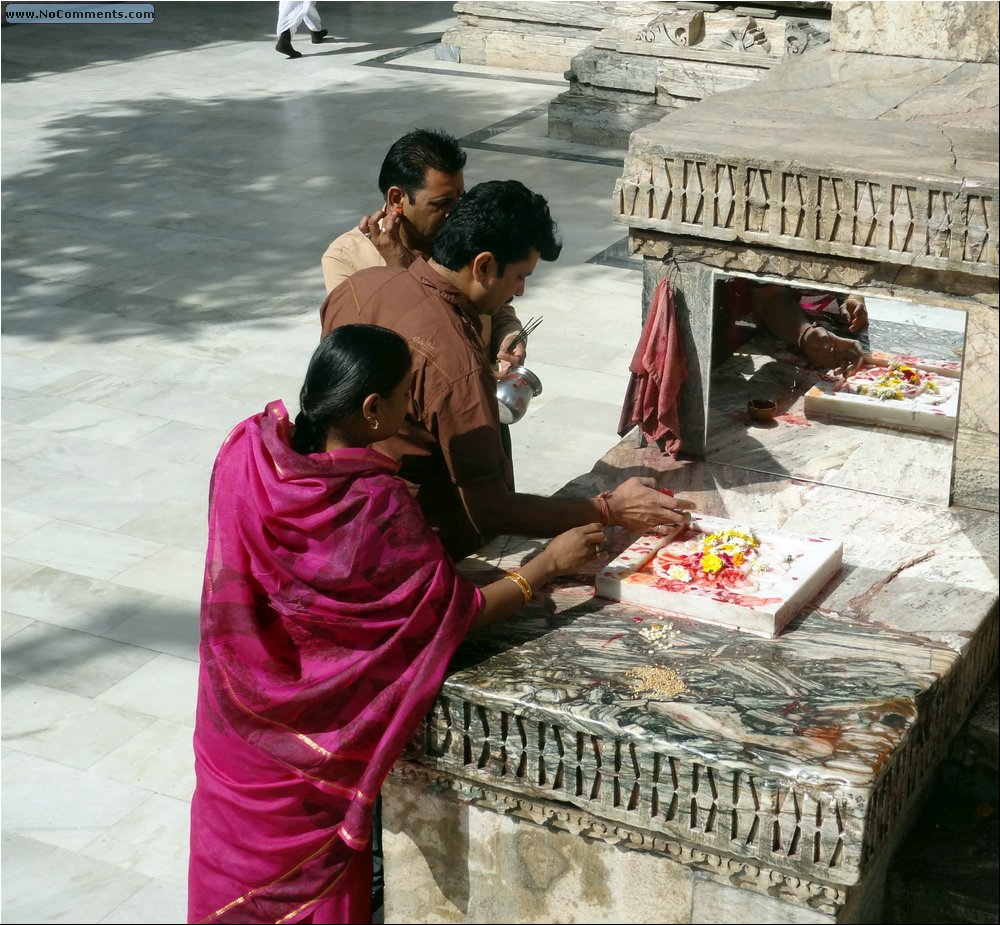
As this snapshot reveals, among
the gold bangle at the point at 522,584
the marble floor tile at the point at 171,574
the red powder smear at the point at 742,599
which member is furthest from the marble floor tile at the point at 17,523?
the red powder smear at the point at 742,599

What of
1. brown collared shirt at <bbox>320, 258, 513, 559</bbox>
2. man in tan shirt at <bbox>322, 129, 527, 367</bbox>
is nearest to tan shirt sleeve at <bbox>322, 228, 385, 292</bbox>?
man in tan shirt at <bbox>322, 129, 527, 367</bbox>

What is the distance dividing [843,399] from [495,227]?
4.76 feet

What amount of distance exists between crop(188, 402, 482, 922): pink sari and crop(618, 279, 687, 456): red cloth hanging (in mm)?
1292

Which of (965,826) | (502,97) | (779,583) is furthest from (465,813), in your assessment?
(502,97)

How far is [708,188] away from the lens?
347 cm

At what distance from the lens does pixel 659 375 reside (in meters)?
3.78

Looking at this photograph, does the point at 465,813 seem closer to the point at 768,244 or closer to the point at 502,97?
the point at 768,244

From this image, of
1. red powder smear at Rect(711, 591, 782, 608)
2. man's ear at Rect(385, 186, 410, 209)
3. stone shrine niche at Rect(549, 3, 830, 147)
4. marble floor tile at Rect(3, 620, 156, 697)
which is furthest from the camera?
stone shrine niche at Rect(549, 3, 830, 147)

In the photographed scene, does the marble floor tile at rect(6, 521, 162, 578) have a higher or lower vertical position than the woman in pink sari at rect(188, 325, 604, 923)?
lower

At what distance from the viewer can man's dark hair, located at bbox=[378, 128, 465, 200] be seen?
3.63 m

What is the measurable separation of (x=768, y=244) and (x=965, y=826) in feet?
4.81

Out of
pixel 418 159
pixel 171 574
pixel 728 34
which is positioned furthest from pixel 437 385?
pixel 728 34

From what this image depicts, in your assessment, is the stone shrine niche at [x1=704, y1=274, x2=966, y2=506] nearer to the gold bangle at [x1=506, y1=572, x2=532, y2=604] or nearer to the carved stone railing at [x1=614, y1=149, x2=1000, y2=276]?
the carved stone railing at [x1=614, y1=149, x2=1000, y2=276]

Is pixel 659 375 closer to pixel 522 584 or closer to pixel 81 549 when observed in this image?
pixel 522 584
